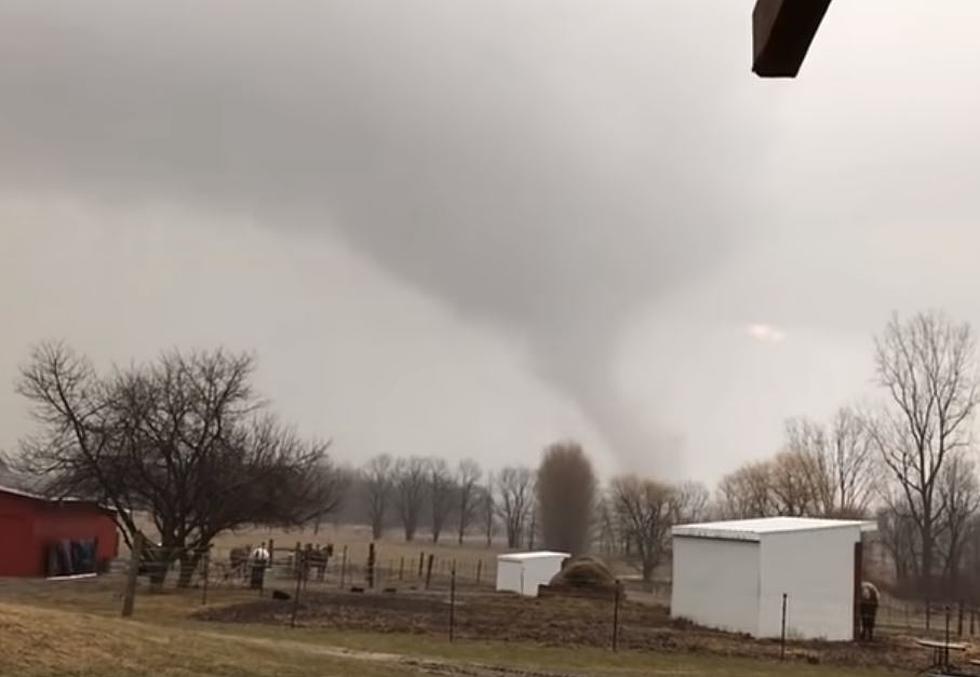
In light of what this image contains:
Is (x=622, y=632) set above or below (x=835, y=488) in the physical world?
below

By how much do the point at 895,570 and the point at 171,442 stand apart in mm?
46403

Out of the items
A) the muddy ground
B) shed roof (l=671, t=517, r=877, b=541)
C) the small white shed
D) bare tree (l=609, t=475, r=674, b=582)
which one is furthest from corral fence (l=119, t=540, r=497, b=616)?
bare tree (l=609, t=475, r=674, b=582)

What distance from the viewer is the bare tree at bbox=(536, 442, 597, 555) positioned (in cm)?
9264

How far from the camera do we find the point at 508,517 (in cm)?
11881

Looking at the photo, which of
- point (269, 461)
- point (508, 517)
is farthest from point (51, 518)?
point (508, 517)

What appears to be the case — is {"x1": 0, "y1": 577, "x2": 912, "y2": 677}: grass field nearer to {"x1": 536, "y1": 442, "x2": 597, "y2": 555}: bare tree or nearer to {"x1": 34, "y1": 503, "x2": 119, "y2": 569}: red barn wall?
{"x1": 34, "y1": 503, "x2": 119, "y2": 569}: red barn wall

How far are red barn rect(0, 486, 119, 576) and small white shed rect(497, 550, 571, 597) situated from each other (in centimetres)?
1579

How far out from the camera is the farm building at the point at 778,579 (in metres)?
29.3

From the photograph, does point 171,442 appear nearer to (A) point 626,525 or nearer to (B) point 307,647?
(B) point 307,647

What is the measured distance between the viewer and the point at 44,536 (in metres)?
40.0

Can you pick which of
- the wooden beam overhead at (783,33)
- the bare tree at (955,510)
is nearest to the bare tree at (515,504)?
the bare tree at (955,510)

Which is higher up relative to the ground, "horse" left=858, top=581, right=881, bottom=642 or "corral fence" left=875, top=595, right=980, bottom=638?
"horse" left=858, top=581, right=881, bottom=642

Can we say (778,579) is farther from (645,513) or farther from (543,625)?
(645,513)

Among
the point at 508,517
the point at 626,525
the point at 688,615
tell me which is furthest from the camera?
the point at 508,517
